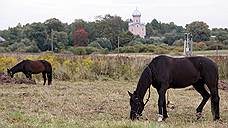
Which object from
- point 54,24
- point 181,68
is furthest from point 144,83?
point 54,24

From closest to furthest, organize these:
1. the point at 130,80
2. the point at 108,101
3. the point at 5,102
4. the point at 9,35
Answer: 1. the point at 5,102
2. the point at 108,101
3. the point at 130,80
4. the point at 9,35

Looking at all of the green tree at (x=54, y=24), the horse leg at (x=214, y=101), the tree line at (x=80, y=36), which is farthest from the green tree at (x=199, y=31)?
the horse leg at (x=214, y=101)

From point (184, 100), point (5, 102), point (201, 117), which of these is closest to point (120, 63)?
point (184, 100)

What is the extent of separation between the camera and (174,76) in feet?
35.9

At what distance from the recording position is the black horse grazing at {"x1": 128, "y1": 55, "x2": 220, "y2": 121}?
10.7 metres

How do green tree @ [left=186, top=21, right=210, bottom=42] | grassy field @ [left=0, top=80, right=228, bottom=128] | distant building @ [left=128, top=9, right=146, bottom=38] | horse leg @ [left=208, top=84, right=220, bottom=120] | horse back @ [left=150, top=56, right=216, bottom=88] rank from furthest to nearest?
distant building @ [left=128, top=9, right=146, bottom=38]
green tree @ [left=186, top=21, right=210, bottom=42]
horse leg @ [left=208, top=84, right=220, bottom=120]
horse back @ [left=150, top=56, right=216, bottom=88]
grassy field @ [left=0, top=80, right=228, bottom=128]

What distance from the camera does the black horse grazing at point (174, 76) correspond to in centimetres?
1070

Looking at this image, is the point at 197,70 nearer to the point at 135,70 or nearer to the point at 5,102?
the point at 5,102

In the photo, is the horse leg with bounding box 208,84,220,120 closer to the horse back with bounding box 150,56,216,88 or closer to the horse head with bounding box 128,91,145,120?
the horse back with bounding box 150,56,216,88

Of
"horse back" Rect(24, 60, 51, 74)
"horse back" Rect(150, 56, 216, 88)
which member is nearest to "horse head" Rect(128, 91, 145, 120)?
"horse back" Rect(150, 56, 216, 88)

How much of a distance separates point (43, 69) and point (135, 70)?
266 inches

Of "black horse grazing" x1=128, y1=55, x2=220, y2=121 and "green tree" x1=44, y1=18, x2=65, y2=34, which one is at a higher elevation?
"green tree" x1=44, y1=18, x2=65, y2=34

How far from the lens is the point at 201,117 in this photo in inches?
439

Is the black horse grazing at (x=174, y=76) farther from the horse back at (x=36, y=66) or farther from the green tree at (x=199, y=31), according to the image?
the green tree at (x=199, y=31)
